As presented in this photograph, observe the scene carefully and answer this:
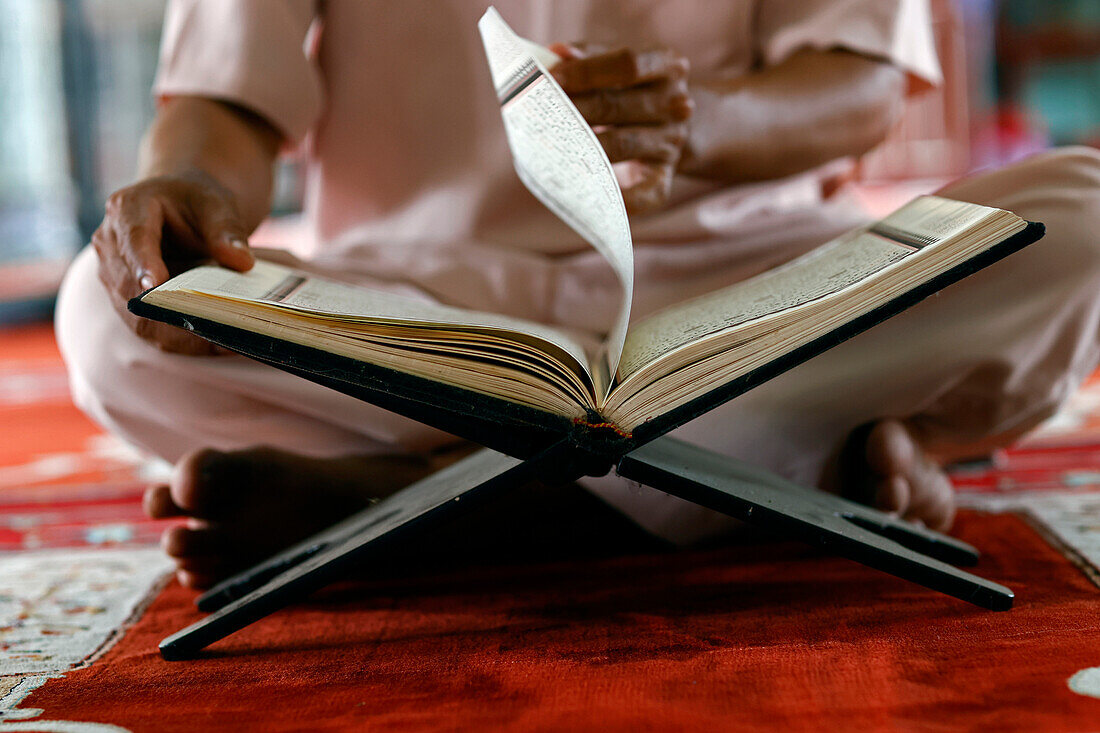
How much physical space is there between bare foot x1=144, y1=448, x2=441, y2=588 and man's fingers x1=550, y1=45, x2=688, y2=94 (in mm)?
333

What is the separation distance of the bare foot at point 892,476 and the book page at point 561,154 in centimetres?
27

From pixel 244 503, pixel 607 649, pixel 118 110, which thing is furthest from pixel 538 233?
pixel 118 110

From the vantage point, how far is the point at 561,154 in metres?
0.54

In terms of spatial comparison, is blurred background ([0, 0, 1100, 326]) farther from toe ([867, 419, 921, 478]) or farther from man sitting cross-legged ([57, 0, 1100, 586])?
toe ([867, 419, 921, 478])

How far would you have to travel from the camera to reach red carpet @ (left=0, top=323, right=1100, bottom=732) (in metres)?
0.45

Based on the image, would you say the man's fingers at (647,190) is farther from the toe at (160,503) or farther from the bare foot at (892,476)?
the toe at (160,503)

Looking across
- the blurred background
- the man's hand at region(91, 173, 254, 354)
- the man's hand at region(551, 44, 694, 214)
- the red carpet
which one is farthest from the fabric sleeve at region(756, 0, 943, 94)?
the blurred background

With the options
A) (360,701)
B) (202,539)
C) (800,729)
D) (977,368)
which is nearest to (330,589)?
(202,539)

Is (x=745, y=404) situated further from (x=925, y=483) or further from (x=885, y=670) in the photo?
(x=885, y=670)

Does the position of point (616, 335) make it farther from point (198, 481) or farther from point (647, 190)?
point (198, 481)

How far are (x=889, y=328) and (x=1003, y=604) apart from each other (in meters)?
0.24

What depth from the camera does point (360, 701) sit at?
487mm

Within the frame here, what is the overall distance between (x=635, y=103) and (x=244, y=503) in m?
0.39

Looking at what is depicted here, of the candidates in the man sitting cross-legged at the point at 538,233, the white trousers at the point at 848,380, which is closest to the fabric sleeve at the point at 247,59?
the man sitting cross-legged at the point at 538,233
